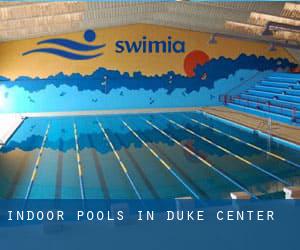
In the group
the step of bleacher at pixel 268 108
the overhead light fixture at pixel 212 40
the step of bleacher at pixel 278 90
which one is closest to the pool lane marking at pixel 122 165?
the step of bleacher at pixel 268 108

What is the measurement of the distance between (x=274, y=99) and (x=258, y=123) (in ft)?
11.0

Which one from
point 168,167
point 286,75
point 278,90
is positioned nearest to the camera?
point 168,167

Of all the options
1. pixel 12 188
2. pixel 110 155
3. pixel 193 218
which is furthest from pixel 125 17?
pixel 193 218

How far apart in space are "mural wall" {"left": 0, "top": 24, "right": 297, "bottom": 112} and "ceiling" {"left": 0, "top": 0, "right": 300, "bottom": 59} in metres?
0.74

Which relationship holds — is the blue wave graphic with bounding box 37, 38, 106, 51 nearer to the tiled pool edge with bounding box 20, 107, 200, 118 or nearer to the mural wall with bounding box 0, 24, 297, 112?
the mural wall with bounding box 0, 24, 297, 112

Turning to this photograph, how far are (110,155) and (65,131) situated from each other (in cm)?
375

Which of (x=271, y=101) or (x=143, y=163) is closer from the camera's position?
(x=143, y=163)

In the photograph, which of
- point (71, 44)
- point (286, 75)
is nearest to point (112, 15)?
point (71, 44)

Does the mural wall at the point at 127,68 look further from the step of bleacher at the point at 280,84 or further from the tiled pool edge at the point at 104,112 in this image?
the step of bleacher at the point at 280,84

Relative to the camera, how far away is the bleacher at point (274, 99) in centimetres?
1308

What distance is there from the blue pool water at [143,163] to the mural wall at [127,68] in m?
3.91

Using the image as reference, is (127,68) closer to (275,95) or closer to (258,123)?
(275,95)

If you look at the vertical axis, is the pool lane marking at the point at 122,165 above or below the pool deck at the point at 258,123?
below

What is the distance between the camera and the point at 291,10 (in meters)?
10.2
